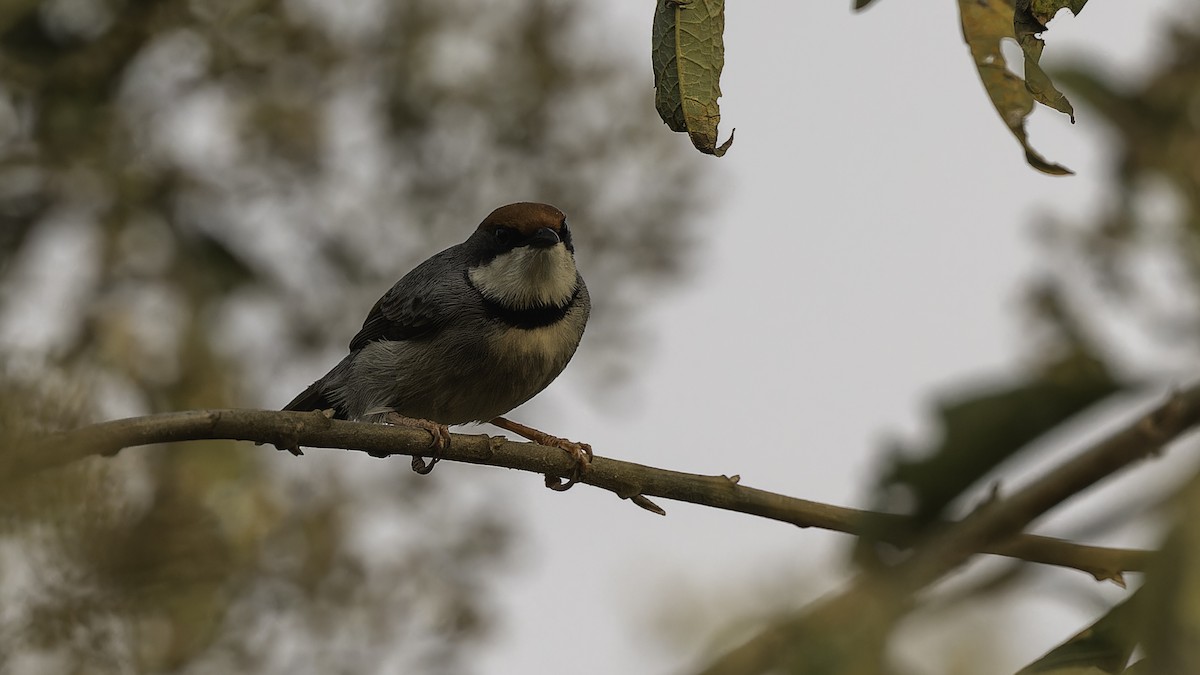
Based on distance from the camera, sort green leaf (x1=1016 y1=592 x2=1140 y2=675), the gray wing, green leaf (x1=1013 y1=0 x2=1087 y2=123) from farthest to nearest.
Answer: the gray wing
green leaf (x1=1013 y1=0 x2=1087 y2=123)
green leaf (x1=1016 y1=592 x2=1140 y2=675)

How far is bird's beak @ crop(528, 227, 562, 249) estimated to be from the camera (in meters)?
4.70

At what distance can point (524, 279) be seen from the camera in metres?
4.65

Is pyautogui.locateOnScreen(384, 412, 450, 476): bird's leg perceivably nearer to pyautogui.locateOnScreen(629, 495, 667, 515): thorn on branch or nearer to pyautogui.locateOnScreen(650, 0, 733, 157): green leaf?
pyautogui.locateOnScreen(629, 495, 667, 515): thorn on branch

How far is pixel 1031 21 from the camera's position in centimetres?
140

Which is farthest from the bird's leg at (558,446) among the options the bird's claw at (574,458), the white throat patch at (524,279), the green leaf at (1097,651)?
the green leaf at (1097,651)

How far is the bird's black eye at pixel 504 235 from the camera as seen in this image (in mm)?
4801

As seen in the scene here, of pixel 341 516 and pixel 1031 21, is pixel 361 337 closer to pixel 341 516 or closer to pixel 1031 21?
pixel 341 516

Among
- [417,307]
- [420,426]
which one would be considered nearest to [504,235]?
[417,307]

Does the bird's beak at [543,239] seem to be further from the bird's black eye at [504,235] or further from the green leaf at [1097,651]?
the green leaf at [1097,651]

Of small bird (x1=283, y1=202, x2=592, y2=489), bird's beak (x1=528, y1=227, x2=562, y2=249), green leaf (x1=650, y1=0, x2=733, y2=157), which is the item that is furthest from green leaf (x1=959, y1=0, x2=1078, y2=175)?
bird's beak (x1=528, y1=227, x2=562, y2=249)

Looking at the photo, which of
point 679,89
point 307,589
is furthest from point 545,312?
point 679,89

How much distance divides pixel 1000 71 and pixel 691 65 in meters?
0.42

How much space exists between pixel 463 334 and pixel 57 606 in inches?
104

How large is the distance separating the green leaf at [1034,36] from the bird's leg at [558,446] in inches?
54.7
